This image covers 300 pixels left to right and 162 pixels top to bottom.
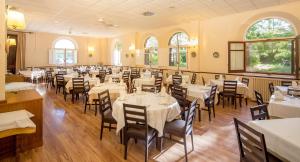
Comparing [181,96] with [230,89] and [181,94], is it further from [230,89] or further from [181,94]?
[230,89]

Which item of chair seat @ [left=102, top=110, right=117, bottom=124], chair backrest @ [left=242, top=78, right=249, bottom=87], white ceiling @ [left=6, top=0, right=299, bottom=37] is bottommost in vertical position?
chair seat @ [left=102, top=110, right=117, bottom=124]

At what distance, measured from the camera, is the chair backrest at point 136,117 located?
9.56 ft

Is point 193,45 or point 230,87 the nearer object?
point 230,87

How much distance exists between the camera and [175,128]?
3150 millimetres

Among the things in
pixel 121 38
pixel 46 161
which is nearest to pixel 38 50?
pixel 121 38

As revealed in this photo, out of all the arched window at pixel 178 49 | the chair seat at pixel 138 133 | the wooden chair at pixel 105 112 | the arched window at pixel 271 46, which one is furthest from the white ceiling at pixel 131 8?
the chair seat at pixel 138 133

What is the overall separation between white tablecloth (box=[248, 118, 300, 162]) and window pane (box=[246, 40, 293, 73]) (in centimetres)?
543

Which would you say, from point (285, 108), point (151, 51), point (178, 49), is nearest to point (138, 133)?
point (285, 108)

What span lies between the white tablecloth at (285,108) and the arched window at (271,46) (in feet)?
13.0

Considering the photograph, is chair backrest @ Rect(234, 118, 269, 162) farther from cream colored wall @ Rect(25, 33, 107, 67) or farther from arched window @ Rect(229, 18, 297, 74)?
cream colored wall @ Rect(25, 33, 107, 67)

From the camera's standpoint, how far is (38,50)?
13.0 meters

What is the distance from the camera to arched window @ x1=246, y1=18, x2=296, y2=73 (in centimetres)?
679

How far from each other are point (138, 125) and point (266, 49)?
6.59 meters

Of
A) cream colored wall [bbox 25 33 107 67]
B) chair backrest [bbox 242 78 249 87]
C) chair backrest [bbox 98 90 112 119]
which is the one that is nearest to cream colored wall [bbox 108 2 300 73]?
chair backrest [bbox 242 78 249 87]
